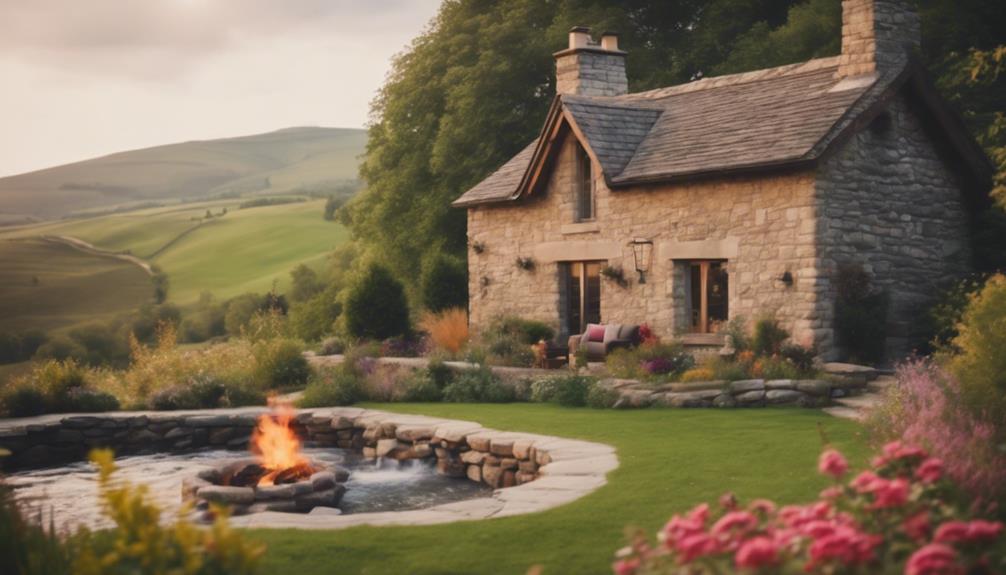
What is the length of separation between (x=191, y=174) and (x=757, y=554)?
74.6 m

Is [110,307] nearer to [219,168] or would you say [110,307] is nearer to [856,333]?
[856,333]

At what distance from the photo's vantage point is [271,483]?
11.7m

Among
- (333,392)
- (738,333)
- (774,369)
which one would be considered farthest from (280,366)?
(774,369)

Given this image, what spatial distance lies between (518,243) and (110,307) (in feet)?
66.5

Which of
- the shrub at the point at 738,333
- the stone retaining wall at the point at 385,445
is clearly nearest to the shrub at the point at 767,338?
the shrub at the point at 738,333

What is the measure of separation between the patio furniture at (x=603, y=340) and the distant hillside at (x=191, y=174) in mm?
30049

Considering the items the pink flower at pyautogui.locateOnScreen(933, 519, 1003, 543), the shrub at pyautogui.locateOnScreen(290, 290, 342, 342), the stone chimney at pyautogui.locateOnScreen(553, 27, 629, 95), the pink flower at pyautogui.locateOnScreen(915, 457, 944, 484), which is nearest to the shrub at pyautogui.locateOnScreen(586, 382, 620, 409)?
the stone chimney at pyautogui.locateOnScreen(553, 27, 629, 95)

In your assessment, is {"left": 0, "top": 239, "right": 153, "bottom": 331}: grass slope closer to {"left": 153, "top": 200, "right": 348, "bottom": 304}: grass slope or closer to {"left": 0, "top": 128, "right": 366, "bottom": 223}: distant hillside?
{"left": 153, "top": 200, "right": 348, "bottom": 304}: grass slope

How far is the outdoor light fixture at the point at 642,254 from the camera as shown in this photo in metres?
20.2

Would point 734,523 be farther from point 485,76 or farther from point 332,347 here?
point 485,76

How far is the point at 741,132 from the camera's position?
63.1 feet

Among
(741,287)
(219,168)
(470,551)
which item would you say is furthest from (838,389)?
(219,168)

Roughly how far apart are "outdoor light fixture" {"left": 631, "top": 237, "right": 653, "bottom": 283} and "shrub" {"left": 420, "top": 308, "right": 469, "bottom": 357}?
4.27 m

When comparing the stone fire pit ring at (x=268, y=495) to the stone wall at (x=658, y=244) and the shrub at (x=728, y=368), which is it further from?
the stone wall at (x=658, y=244)
